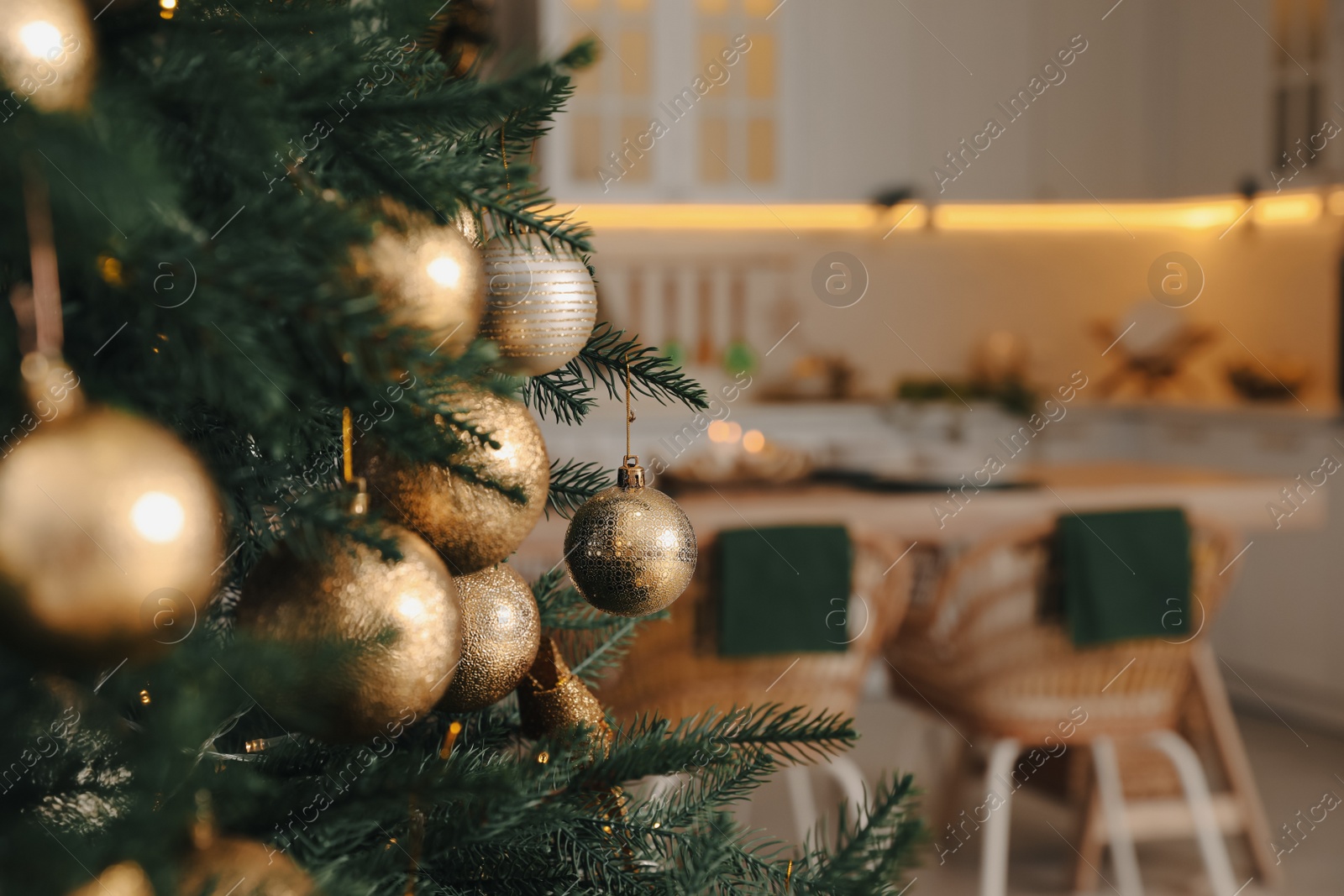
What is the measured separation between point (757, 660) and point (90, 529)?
160 centimetres

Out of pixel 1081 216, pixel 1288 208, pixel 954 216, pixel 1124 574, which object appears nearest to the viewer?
pixel 1124 574

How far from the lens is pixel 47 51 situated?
0.30m

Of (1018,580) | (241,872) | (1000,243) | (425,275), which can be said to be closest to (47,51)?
(425,275)

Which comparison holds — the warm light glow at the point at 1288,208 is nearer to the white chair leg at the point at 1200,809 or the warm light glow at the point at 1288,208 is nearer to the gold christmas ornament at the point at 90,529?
the white chair leg at the point at 1200,809

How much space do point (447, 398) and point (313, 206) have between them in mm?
97

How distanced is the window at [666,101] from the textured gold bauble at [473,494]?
3.58m

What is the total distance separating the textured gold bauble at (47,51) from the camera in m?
0.29

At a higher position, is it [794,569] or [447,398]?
[447,398]

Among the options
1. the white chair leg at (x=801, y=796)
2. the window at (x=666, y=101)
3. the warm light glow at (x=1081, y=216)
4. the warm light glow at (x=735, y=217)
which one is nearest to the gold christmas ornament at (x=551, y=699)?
the white chair leg at (x=801, y=796)

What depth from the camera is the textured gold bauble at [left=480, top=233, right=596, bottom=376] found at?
1.58ft

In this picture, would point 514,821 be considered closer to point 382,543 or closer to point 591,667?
point 382,543

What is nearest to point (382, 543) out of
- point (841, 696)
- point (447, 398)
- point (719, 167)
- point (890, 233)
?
point (447, 398)

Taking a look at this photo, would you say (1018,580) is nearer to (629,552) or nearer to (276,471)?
(629,552)

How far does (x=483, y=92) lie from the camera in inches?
13.6
